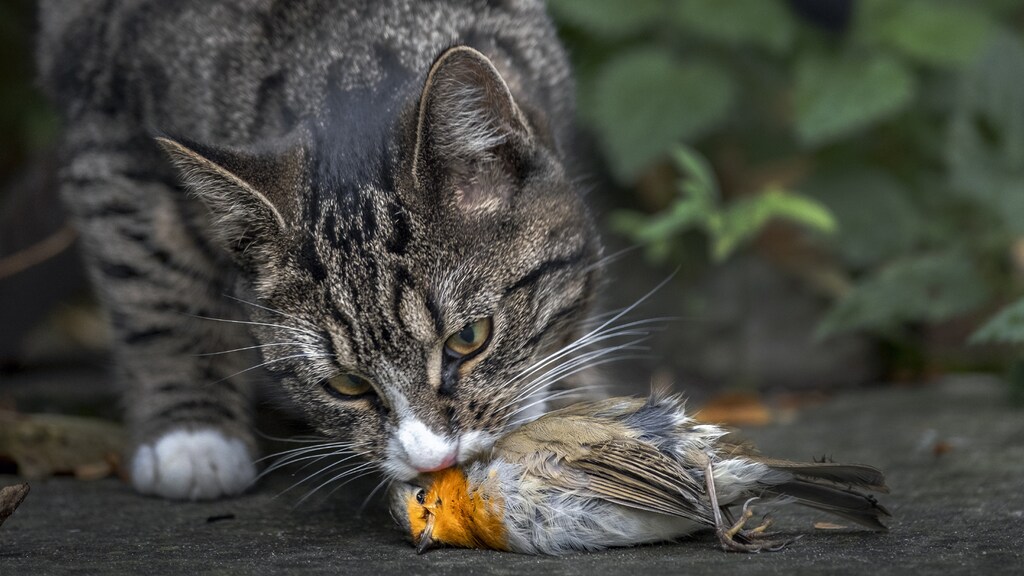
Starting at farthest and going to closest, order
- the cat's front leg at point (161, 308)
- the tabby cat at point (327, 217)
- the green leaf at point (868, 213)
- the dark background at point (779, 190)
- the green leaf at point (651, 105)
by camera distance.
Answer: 1. the green leaf at point (868, 213)
2. the green leaf at point (651, 105)
3. the dark background at point (779, 190)
4. the cat's front leg at point (161, 308)
5. the tabby cat at point (327, 217)

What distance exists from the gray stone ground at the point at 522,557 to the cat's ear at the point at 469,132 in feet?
2.68

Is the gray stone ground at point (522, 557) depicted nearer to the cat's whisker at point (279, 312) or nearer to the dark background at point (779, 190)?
the cat's whisker at point (279, 312)

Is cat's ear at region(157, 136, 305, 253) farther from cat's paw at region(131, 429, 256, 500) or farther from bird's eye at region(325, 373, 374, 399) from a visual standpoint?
cat's paw at region(131, 429, 256, 500)

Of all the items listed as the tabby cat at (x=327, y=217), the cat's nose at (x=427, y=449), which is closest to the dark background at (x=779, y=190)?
the tabby cat at (x=327, y=217)

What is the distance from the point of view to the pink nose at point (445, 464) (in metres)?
2.28

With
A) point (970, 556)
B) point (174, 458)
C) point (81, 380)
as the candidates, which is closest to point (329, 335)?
point (174, 458)

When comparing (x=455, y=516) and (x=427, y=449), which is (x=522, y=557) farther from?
(x=427, y=449)

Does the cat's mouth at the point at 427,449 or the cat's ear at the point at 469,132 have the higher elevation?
the cat's ear at the point at 469,132

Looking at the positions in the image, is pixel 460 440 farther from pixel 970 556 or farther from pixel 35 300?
pixel 35 300

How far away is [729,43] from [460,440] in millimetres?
2788

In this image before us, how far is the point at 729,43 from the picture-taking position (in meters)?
4.53

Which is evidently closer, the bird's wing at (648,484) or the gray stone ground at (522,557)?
the gray stone ground at (522,557)

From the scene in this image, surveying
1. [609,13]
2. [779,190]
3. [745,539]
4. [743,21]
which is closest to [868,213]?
[779,190]

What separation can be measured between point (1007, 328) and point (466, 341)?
1.52 meters
